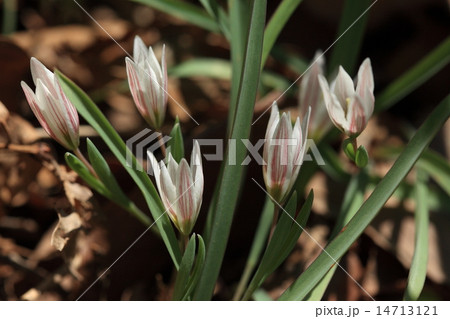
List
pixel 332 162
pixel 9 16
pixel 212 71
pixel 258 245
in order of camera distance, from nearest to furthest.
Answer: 1. pixel 258 245
2. pixel 332 162
3. pixel 212 71
4. pixel 9 16

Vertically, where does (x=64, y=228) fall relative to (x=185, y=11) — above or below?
below

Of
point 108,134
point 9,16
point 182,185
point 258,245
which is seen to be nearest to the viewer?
point 182,185

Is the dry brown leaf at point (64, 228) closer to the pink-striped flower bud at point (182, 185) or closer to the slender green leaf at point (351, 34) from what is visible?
the pink-striped flower bud at point (182, 185)

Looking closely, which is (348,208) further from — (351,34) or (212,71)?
(212,71)

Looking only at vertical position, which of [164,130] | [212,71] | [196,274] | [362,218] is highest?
[212,71]

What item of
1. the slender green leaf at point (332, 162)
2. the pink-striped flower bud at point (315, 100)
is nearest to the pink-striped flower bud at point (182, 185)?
the pink-striped flower bud at point (315, 100)

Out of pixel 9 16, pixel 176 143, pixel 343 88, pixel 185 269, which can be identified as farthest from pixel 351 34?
pixel 9 16

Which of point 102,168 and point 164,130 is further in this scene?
point 164,130
